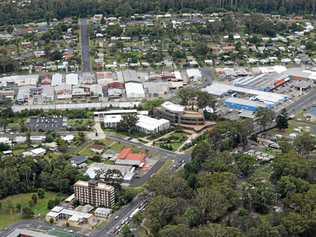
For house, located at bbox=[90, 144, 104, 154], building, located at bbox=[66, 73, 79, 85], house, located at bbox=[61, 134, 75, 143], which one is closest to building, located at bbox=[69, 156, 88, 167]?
house, located at bbox=[90, 144, 104, 154]

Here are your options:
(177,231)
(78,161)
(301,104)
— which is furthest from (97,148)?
(301,104)

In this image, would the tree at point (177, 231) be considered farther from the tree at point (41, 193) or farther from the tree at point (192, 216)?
the tree at point (41, 193)

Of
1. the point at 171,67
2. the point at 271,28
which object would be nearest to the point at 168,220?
the point at 171,67

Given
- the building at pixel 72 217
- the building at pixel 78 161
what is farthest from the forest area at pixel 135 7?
the building at pixel 72 217

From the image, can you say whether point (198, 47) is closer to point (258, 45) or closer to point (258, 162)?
point (258, 45)

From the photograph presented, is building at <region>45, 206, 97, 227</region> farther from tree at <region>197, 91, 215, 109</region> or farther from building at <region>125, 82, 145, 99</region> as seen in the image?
building at <region>125, 82, 145, 99</region>

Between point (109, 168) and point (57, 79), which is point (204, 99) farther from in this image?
point (57, 79)

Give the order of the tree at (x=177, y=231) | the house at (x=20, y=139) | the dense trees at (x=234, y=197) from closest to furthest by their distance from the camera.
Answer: the tree at (x=177, y=231), the dense trees at (x=234, y=197), the house at (x=20, y=139)
